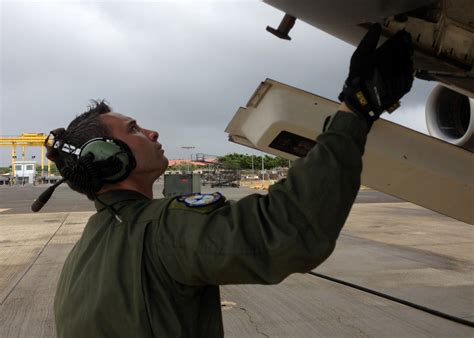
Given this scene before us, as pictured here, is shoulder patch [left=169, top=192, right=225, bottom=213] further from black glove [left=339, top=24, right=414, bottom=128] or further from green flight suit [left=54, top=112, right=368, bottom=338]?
black glove [left=339, top=24, right=414, bottom=128]

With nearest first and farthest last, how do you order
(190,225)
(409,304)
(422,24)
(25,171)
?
1. (190,225)
2. (422,24)
3. (409,304)
4. (25,171)

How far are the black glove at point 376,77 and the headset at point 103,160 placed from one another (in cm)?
66

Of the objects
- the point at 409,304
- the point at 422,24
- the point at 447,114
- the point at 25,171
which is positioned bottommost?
the point at 25,171

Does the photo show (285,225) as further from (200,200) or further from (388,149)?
(388,149)

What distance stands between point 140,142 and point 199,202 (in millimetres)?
403

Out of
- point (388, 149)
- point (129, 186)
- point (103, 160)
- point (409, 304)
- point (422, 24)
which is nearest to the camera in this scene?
point (103, 160)

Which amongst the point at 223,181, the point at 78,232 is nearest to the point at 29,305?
the point at 78,232

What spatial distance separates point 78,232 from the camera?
10.1m

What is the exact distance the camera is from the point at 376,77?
1082 mm

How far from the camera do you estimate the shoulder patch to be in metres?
1.12

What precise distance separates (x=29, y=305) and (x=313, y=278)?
3.24m

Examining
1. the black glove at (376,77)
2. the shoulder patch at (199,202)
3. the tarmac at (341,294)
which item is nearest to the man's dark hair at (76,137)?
the shoulder patch at (199,202)

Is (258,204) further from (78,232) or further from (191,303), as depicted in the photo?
(78,232)

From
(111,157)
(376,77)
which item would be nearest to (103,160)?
(111,157)
